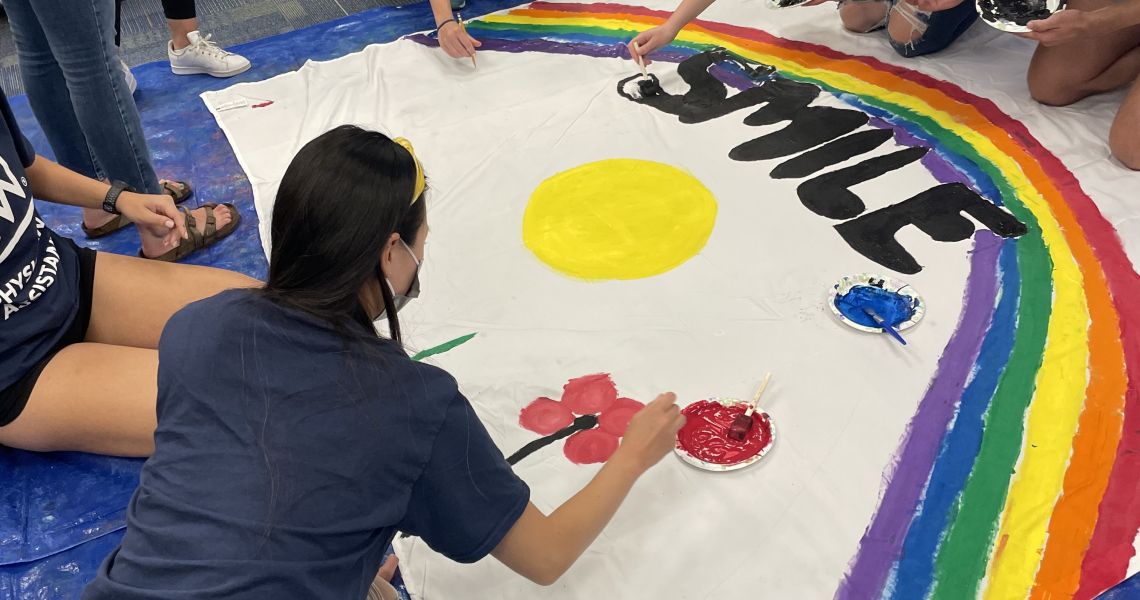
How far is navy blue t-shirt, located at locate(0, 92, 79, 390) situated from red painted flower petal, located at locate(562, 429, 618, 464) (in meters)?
1.02

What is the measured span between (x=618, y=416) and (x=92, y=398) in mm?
1020

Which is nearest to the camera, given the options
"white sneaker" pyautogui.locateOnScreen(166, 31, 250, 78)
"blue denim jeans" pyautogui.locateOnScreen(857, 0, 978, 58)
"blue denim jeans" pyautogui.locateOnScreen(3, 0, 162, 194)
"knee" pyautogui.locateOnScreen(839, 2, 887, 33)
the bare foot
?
"blue denim jeans" pyautogui.locateOnScreen(3, 0, 162, 194)

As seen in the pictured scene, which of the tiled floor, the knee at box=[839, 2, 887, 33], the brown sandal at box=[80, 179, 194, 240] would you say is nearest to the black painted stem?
the brown sandal at box=[80, 179, 194, 240]

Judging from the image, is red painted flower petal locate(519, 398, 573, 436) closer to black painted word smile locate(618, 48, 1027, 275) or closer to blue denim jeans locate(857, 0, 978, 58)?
black painted word smile locate(618, 48, 1027, 275)

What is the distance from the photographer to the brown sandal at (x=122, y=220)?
2.45 meters

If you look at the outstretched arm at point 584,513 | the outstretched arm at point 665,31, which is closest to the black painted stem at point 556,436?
the outstretched arm at point 584,513

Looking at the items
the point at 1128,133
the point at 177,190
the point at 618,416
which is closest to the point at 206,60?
the point at 177,190

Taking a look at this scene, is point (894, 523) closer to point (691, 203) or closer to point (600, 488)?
point (600, 488)

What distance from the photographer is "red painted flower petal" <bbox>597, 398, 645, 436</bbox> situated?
69.0 inches

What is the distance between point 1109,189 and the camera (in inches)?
88.6

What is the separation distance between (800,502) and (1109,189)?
1.35 m

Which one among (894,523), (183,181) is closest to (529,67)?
(183,181)

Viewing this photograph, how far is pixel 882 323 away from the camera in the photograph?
1.87 meters

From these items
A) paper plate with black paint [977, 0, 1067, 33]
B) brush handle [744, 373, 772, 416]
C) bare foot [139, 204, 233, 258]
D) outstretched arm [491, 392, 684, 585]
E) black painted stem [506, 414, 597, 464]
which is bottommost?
bare foot [139, 204, 233, 258]
